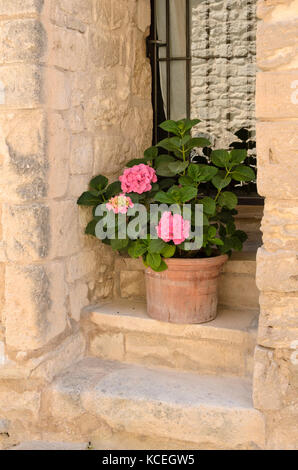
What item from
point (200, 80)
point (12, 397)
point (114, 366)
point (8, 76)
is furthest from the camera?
point (200, 80)

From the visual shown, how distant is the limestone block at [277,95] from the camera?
2213mm

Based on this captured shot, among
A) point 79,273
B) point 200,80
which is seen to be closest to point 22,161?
point 79,273

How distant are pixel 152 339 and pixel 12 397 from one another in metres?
0.78

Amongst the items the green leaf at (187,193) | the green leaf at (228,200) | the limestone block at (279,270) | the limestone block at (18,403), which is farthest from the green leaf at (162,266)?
the limestone block at (18,403)

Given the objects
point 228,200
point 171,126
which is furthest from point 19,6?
point 228,200

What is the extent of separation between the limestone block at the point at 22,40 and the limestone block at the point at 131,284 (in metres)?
1.37

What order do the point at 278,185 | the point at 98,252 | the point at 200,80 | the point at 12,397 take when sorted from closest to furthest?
the point at 278,185
the point at 12,397
the point at 98,252
the point at 200,80

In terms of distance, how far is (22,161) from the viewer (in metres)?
2.71

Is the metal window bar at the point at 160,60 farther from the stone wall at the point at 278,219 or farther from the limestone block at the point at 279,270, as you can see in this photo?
the limestone block at the point at 279,270

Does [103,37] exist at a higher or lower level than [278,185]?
higher

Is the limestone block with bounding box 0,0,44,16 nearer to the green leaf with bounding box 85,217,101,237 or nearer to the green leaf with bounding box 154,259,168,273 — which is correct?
the green leaf with bounding box 85,217,101,237

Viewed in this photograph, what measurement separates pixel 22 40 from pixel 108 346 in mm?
1649

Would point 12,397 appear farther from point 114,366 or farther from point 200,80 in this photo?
point 200,80
